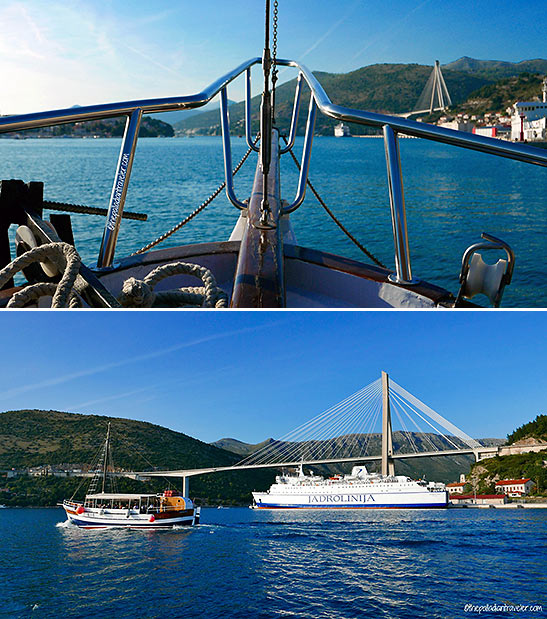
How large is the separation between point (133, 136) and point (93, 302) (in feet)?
1.91

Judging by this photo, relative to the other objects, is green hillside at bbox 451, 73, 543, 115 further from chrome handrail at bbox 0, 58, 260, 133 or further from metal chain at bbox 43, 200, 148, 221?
chrome handrail at bbox 0, 58, 260, 133

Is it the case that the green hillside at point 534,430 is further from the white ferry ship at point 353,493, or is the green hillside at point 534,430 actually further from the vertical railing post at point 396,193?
the white ferry ship at point 353,493

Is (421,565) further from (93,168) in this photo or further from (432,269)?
(93,168)

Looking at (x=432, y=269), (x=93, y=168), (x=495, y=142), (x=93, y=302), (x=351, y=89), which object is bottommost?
(x=93, y=302)

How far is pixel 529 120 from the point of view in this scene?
34500 mm

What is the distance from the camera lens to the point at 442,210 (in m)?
15.1

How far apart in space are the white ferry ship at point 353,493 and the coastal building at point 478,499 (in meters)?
0.47

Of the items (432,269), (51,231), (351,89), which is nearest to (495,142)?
(51,231)

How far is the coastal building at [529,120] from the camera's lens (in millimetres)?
32284

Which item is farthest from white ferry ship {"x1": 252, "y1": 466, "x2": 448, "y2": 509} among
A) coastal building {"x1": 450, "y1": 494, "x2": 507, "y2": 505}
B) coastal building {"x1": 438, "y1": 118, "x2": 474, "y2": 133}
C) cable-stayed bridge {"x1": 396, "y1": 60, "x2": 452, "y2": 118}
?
cable-stayed bridge {"x1": 396, "y1": 60, "x2": 452, "y2": 118}

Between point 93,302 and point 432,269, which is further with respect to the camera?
point 432,269

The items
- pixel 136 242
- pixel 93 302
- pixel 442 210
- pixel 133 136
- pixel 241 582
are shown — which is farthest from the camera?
pixel 442 210

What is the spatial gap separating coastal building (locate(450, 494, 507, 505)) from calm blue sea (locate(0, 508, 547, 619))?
0.63 metres

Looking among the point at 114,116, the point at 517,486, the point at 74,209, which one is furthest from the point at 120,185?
the point at 517,486
